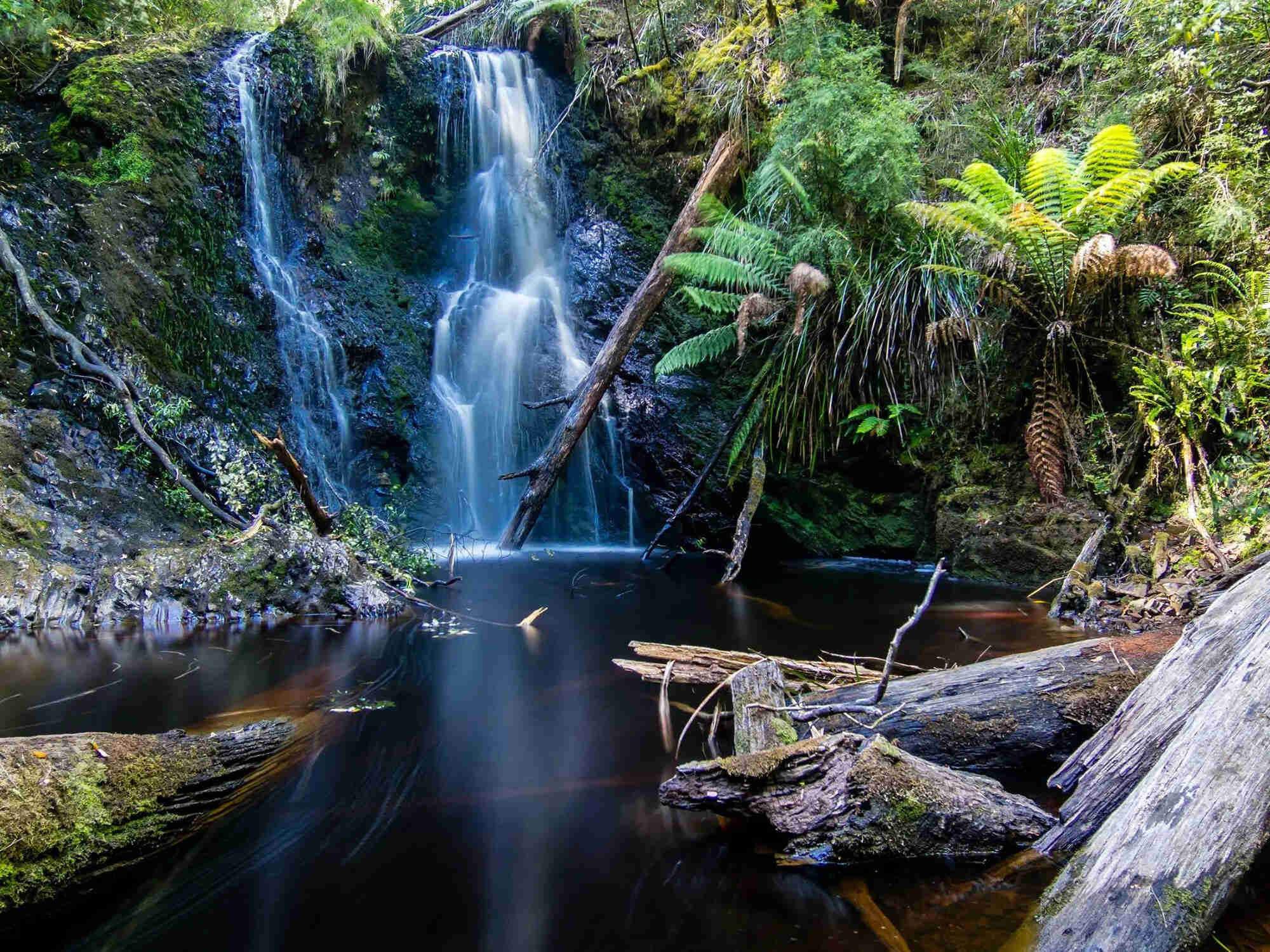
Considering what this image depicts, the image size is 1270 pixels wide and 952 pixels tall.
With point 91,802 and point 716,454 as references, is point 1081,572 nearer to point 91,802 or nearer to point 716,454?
point 716,454

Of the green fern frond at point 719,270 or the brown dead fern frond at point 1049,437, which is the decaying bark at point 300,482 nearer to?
the green fern frond at point 719,270

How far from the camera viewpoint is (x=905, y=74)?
9039 mm

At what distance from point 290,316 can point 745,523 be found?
5906mm

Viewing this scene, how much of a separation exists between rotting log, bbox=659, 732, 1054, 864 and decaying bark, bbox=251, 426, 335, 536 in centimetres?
366

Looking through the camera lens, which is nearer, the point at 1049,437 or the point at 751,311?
the point at 1049,437

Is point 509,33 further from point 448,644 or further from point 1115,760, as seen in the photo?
point 1115,760

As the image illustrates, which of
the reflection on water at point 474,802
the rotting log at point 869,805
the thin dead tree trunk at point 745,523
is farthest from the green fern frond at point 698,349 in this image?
the rotting log at point 869,805

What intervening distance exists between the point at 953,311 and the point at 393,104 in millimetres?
8696

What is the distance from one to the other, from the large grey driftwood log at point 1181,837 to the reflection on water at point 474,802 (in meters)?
0.25

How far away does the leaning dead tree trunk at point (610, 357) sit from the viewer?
7.61 m

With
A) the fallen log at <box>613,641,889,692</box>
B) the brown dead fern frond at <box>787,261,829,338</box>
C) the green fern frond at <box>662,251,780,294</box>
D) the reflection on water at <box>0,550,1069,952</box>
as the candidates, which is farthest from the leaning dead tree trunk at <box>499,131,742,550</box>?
the fallen log at <box>613,641,889,692</box>

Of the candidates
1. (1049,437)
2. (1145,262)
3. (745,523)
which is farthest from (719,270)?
(1145,262)

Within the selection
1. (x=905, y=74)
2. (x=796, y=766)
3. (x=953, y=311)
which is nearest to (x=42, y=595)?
(x=796, y=766)

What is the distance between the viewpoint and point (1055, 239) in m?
5.28
